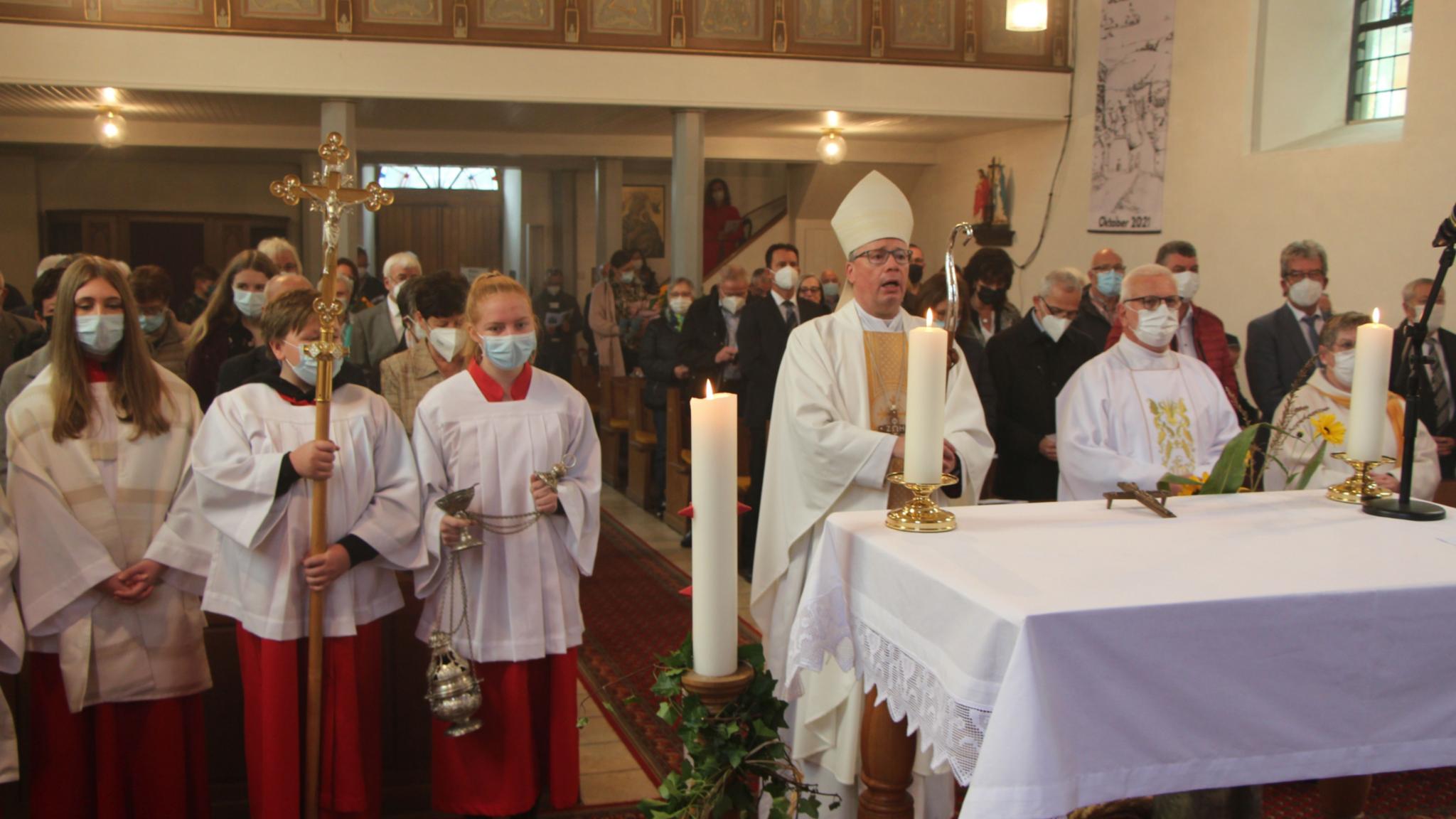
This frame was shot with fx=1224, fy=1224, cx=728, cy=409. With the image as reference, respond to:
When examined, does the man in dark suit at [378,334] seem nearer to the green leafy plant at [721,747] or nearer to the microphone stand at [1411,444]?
the green leafy plant at [721,747]

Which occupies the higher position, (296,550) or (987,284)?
(987,284)

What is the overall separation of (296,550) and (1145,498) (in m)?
2.16

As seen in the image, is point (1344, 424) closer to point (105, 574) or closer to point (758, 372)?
point (758, 372)

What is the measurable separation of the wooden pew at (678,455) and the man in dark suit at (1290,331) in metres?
3.41

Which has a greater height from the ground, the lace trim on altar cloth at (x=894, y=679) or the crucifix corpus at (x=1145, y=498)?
the crucifix corpus at (x=1145, y=498)

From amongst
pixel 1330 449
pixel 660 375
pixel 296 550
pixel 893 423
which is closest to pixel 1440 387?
pixel 1330 449

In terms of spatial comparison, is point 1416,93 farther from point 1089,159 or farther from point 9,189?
point 9,189

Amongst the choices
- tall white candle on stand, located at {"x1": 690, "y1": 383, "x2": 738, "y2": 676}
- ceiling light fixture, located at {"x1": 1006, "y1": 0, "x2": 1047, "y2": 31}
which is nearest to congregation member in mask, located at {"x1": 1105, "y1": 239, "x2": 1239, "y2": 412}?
ceiling light fixture, located at {"x1": 1006, "y1": 0, "x2": 1047, "y2": 31}

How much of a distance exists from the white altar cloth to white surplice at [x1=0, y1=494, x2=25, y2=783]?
2.22 m

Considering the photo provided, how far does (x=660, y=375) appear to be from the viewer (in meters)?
8.38

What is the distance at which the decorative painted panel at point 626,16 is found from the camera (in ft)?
35.6

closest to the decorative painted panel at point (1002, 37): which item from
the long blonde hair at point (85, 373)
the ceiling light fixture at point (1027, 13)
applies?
the ceiling light fixture at point (1027, 13)

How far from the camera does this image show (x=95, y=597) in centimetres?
325

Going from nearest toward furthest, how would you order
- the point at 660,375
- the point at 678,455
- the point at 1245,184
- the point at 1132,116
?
the point at 678,455 < the point at 660,375 < the point at 1245,184 < the point at 1132,116
